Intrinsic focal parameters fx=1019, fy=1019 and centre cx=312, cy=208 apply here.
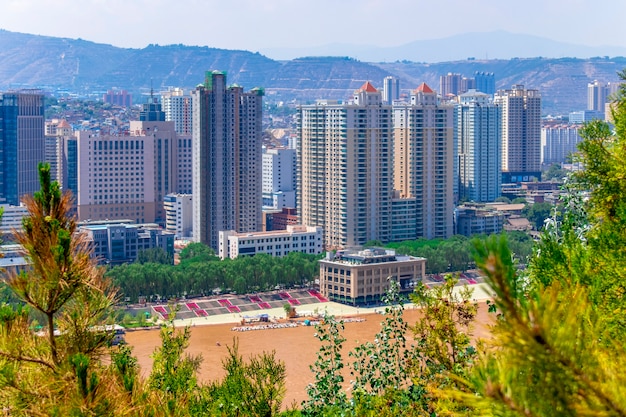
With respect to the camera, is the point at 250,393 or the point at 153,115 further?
the point at 153,115

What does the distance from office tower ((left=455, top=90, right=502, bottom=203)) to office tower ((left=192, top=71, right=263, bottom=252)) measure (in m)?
5.52

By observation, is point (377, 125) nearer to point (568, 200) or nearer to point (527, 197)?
point (527, 197)

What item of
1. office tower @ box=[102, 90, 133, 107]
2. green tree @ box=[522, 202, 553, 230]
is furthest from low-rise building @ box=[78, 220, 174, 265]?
office tower @ box=[102, 90, 133, 107]

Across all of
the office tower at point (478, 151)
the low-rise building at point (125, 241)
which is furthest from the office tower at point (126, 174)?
the office tower at point (478, 151)

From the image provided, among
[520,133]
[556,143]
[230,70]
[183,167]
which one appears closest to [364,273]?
[183,167]

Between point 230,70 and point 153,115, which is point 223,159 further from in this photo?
point 230,70

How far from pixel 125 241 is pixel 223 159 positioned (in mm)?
1808

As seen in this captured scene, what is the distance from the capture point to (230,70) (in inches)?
2058

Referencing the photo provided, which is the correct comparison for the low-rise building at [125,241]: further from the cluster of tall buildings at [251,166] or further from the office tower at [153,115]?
the office tower at [153,115]

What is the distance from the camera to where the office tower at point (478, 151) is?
59.1 ft

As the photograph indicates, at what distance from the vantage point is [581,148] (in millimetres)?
1640

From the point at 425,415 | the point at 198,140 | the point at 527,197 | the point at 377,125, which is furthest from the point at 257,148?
the point at 425,415

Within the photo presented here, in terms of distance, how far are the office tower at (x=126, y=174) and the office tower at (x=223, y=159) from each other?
7.81 feet

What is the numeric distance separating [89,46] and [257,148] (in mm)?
44756
